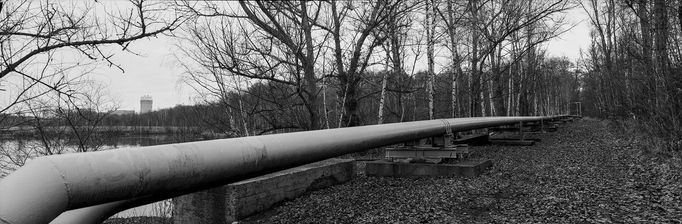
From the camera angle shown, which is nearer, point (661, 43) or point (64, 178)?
point (64, 178)

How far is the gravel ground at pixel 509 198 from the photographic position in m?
4.09

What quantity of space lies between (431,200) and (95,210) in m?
3.53

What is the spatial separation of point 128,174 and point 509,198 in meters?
4.15

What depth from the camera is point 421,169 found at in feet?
21.2

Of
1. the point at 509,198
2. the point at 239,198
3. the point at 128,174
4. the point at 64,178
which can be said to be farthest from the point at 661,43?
the point at 64,178

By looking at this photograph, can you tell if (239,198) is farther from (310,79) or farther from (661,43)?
(661,43)

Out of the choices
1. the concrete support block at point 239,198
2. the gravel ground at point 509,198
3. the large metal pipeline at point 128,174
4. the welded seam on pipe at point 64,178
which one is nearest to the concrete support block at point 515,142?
the gravel ground at point 509,198

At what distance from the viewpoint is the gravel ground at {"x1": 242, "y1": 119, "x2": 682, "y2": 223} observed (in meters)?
4.09

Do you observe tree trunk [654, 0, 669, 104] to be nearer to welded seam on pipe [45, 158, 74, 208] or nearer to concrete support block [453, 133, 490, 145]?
concrete support block [453, 133, 490, 145]

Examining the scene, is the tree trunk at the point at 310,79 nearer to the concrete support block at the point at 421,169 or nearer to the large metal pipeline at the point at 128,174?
the concrete support block at the point at 421,169

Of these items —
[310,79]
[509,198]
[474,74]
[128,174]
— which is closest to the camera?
[128,174]

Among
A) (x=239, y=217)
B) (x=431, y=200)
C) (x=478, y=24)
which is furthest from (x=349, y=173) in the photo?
(x=478, y=24)

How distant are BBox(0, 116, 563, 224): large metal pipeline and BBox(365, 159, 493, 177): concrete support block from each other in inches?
148

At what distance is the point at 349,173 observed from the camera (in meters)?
6.46
